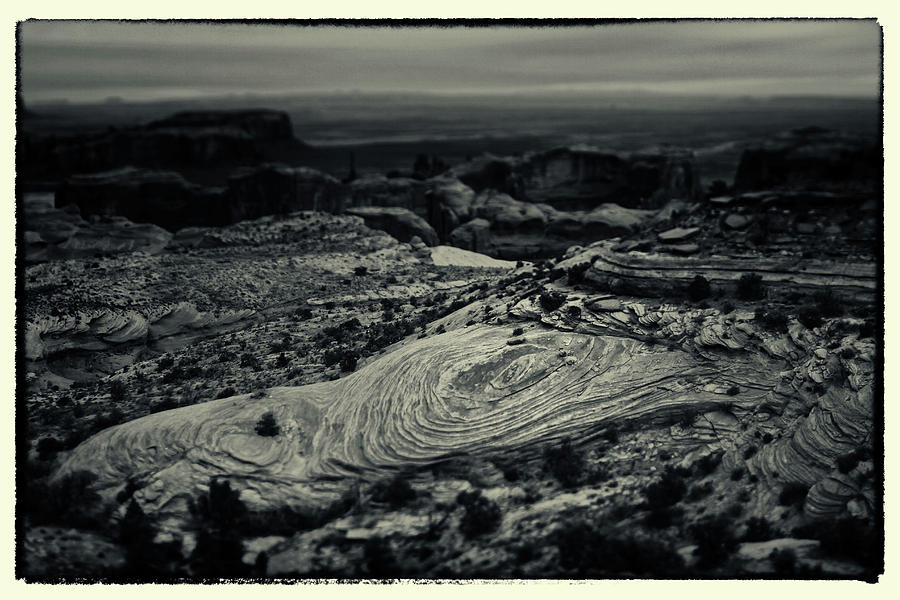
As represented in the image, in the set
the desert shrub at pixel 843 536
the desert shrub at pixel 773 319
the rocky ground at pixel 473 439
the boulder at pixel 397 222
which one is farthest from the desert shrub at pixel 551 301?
the desert shrub at pixel 843 536

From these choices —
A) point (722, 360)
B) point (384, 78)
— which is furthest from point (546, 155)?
point (722, 360)

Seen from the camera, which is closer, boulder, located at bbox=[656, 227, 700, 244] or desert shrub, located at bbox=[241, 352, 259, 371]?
desert shrub, located at bbox=[241, 352, 259, 371]

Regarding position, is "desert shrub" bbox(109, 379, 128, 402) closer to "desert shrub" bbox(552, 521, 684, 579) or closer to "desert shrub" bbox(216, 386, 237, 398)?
"desert shrub" bbox(216, 386, 237, 398)

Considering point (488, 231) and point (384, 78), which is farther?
point (488, 231)

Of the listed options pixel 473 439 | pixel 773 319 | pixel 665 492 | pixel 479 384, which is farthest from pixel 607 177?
pixel 665 492

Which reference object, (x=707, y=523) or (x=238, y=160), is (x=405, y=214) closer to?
(x=238, y=160)

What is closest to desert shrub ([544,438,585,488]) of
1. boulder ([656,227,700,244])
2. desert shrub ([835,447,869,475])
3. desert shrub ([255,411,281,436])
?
desert shrub ([835,447,869,475])
